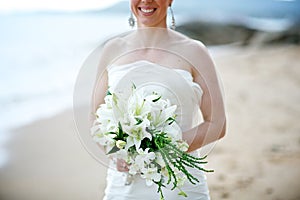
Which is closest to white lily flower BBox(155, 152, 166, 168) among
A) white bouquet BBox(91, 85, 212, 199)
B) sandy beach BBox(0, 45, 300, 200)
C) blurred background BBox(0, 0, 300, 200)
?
white bouquet BBox(91, 85, 212, 199)

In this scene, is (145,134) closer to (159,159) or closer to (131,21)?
(159,159)

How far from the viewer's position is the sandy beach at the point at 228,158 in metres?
3.16

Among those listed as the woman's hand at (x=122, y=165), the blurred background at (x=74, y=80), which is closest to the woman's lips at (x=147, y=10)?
the blurred background at (x=74, y=80)

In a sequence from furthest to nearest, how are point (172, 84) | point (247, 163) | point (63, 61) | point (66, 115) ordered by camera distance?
point (63, 61) → point (66, 115) → point (247, 163) → point (172, 84)

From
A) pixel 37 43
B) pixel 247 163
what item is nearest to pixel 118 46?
pixel 247 163

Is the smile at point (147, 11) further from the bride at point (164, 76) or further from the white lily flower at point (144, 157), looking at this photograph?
the white lily flower at point (144, 157)

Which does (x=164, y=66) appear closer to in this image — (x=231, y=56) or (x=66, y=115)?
(x=66, y=115)

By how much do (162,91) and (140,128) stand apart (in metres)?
0.16

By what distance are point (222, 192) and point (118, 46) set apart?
212 cm

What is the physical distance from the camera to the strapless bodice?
1.13m

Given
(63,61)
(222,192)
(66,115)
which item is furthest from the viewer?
(63,61)

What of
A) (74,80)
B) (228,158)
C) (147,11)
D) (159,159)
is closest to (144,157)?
(159,159)

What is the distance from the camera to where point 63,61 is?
7.04 metres

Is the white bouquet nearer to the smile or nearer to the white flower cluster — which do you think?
the white flower cluster
